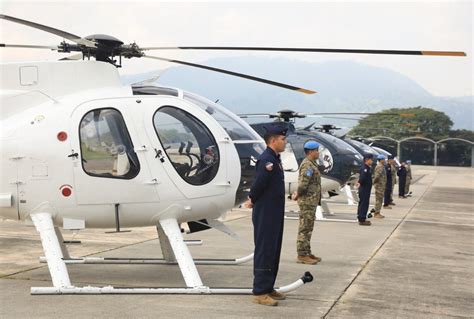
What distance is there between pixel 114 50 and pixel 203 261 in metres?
2.88

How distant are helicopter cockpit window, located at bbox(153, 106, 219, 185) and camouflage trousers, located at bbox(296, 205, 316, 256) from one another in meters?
2.15

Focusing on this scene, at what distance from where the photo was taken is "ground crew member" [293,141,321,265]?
25.8ft

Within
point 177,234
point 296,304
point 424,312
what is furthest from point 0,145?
point 424,312

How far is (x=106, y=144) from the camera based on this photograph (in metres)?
6.05

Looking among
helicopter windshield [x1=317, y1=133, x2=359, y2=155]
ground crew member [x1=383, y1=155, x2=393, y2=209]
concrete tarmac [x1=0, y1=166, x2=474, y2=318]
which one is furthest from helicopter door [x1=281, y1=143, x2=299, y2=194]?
ground crew member [x1=383, y1=155, x2=393, y2=209]

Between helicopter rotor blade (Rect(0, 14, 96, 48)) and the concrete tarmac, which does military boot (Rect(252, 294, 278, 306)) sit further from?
helicopter rotor blade (Rect(0, 14, 96, 48))

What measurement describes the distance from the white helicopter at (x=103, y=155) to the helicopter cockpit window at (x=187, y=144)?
0.03 feet

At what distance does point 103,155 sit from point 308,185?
123 inches

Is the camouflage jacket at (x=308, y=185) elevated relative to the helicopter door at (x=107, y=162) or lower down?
lower down

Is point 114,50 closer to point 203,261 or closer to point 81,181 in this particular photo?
point 81,181

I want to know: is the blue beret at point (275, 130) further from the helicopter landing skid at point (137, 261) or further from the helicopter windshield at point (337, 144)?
the helicopter windshield at point (337, 144)

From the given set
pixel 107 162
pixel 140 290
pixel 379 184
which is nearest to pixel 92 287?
pixel 140 290

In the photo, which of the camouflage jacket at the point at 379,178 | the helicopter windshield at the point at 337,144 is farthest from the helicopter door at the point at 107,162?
the camouflage jacket at the point at 379,178

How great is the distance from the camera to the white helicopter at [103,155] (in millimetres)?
6004
